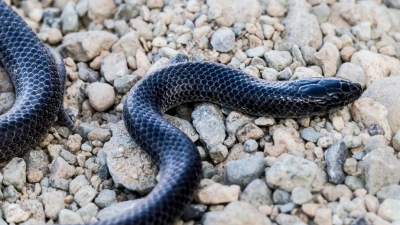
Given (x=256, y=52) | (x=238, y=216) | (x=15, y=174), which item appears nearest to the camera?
(x=238, y=216)

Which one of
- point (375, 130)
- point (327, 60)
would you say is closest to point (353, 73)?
point (327, 60)

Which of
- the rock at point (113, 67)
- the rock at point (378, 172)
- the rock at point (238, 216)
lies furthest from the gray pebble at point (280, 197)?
the rock at point (113, 67)

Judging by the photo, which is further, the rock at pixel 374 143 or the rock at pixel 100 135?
the rock at pixel 100 135

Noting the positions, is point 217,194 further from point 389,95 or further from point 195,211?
point 389,95

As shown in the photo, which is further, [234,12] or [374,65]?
A: [234,12]

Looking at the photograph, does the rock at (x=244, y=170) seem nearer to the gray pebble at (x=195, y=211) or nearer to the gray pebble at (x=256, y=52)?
the gray pebble at (x=195, y=211)

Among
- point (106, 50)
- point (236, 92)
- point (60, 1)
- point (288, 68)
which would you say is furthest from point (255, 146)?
point (60, 1)

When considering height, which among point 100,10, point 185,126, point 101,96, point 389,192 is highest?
point 389,192

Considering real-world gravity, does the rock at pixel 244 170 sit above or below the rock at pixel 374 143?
below
